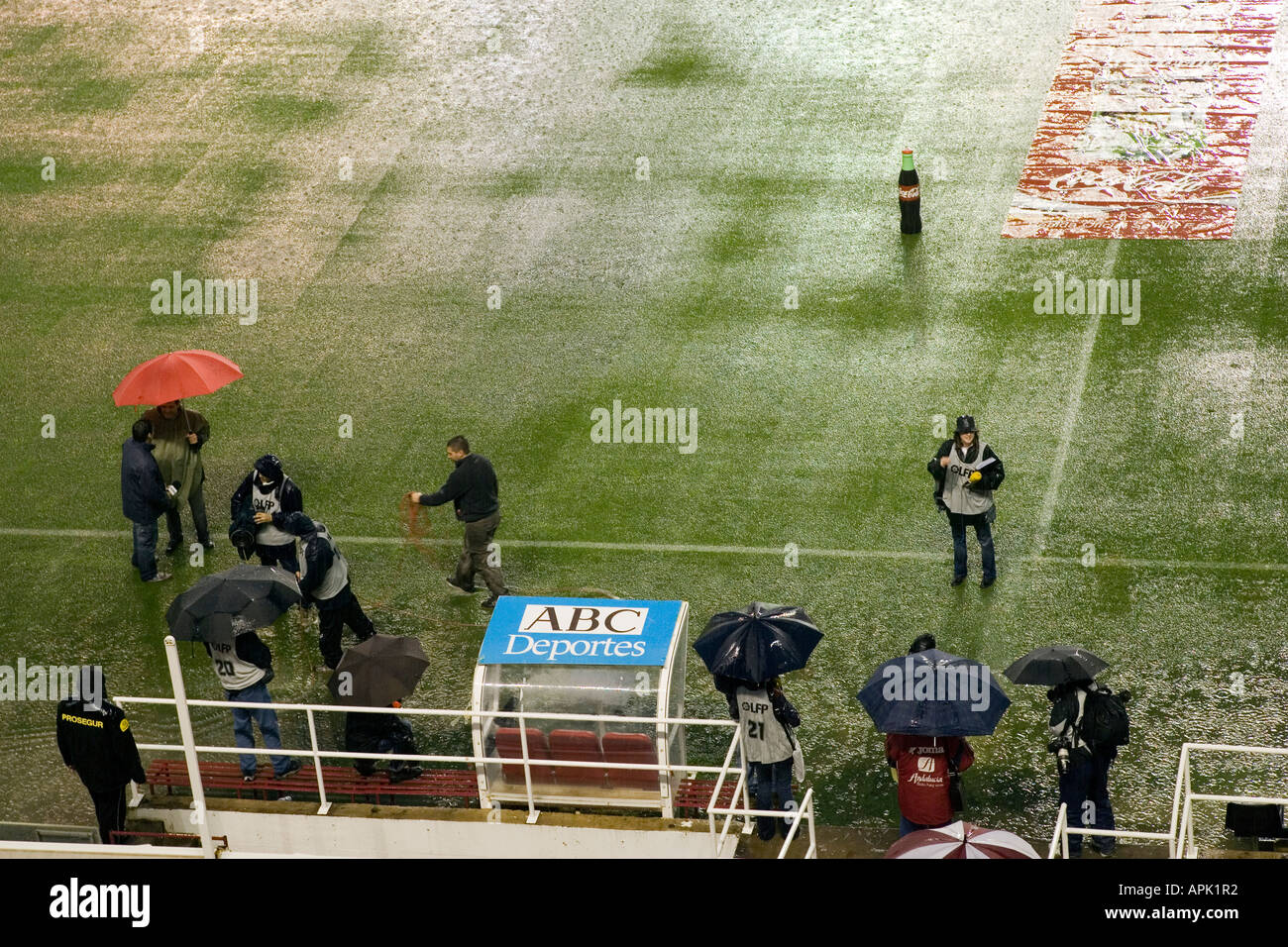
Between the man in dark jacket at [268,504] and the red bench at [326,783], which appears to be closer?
the red bench at [326,783]

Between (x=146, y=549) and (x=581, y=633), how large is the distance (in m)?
5.41

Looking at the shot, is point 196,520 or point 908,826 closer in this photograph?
point 908,826

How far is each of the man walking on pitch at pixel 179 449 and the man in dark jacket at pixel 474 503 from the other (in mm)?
2471

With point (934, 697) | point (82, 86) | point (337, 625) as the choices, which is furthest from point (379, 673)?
point (82, 86)

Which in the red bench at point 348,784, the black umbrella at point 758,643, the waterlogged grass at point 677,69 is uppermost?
the waterlogged grass at point 677,69

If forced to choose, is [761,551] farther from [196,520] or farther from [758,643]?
[196,520]

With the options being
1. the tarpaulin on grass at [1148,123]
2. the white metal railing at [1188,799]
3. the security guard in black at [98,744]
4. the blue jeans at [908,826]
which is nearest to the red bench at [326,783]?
the security guard in black at [98,744]

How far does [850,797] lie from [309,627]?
5305mm

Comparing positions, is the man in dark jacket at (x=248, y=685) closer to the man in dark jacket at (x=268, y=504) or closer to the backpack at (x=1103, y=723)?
the man in dark jacket at (x=268, y=504)

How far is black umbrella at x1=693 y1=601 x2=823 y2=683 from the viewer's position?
41.2 ft

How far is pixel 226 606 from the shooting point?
532 inches

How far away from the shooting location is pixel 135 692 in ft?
Answer: 50.9

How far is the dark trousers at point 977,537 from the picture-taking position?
1576cm

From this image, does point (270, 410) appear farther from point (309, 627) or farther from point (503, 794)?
point (503, 794)
